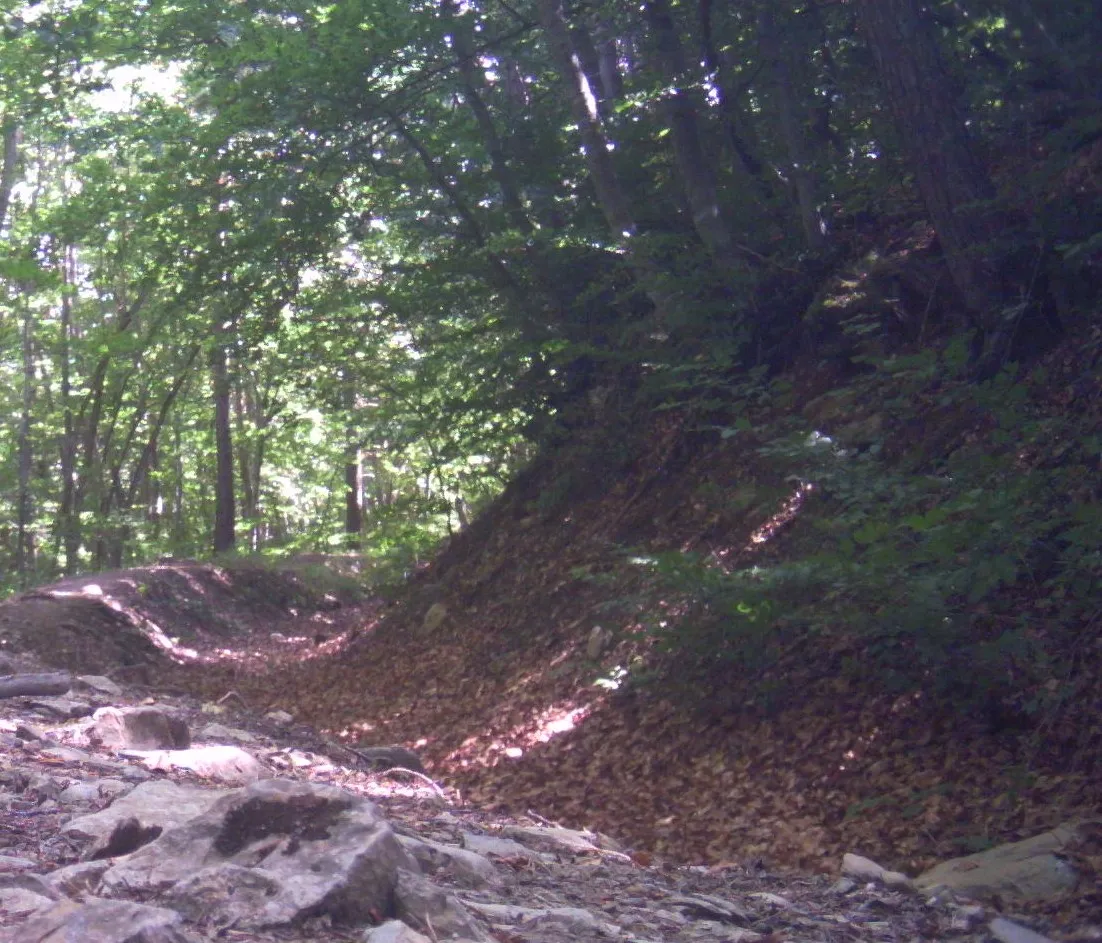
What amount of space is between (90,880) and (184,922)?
543mm

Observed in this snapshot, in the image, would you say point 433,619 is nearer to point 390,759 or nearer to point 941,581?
point 390,759

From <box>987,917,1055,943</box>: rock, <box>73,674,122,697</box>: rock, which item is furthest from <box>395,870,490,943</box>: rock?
<box>73,674,122,697</box>: rock

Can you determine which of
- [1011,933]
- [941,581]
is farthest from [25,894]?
[941,581]

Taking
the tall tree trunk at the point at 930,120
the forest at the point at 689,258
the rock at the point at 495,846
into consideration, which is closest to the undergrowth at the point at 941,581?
the forest at the point at 689,258

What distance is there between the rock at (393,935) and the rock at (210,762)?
321cm

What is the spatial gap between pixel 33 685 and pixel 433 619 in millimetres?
5819

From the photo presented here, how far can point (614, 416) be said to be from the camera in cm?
1294

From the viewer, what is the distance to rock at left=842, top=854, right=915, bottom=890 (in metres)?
5.28

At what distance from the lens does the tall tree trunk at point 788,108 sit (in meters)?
10.4

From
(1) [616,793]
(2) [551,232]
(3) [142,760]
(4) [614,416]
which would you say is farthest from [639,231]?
(3) [142,760]

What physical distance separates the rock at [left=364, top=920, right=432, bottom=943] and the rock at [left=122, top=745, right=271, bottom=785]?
3.21 metres

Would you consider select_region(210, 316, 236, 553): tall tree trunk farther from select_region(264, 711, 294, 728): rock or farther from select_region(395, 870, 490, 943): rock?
select_region(395, 870, 490, 943): rock

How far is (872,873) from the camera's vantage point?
547 centimetres

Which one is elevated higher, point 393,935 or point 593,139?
point 593,139
